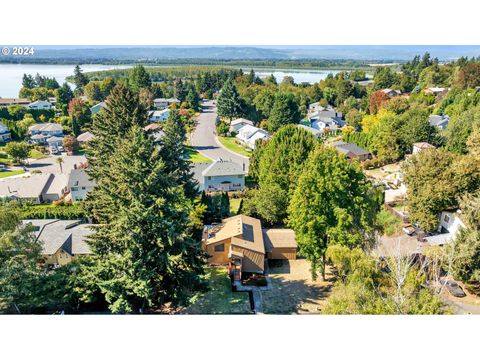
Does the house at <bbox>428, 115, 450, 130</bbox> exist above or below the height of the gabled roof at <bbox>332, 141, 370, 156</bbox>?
above

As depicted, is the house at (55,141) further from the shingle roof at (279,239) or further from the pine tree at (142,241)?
the pine tree at (142,241)

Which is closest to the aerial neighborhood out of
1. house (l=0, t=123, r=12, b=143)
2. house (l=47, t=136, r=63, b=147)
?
house (l=47, t=136, r=63, b=147)

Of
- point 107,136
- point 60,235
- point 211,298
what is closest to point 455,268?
point 211,298

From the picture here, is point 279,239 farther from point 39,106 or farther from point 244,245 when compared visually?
point 39,106

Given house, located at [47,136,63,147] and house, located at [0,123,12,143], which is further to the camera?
house, located at [0,123,12,143]

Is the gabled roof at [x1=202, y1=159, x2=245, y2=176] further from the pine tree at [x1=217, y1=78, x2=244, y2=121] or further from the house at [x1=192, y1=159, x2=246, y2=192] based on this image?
the pine tree at [x1=217, y1=78, x2=244, y2=121]

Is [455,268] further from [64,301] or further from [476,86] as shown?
[476,86]
